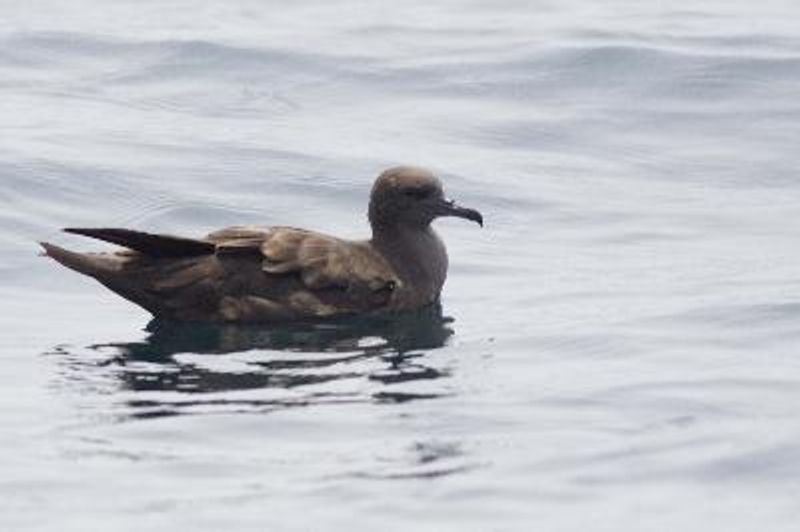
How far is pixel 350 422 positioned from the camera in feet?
34.6

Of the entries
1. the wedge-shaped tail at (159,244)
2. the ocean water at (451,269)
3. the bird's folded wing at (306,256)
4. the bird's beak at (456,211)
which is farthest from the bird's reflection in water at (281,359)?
the bird's beak at (456,211)

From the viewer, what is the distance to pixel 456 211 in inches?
524

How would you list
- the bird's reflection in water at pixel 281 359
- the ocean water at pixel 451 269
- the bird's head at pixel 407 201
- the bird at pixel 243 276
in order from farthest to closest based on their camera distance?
1. the bird's head at pixel 407 201
2. the bird at pixel 243 276
3. the bird's reflection in water at pixel 281 359
4. the ocean water at pixel 451 269

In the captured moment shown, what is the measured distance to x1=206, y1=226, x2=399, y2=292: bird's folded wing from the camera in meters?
12.7

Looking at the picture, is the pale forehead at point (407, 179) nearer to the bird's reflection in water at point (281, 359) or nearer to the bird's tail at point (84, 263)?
the bird's reflection in water at point (281, 359)

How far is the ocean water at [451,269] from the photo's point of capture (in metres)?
9.67

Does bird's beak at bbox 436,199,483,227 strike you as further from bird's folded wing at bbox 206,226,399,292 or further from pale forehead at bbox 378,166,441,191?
bird's folded wing at bbox 206,226,399,292

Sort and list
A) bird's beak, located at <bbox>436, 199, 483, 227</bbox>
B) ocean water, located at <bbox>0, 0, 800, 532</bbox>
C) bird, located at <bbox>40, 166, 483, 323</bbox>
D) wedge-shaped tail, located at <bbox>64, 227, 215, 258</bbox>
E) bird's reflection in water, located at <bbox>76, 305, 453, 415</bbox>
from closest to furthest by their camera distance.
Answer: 1. ocean water, located at <bbox>0, 0, 800, 532</bbox>
2. bird's reflection in water, located at <bbox>76, 305, 453, 415</bbox>
3. wedge-shaped tail, located at <bbox>64, 227, 215, 258</bbox>
4. bird, located at <bbox>40, 166, 483, 323</bbox>
5. bird's beak, located at <bbox>436, 199, 483, 227</bbox>

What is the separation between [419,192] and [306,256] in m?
0.94

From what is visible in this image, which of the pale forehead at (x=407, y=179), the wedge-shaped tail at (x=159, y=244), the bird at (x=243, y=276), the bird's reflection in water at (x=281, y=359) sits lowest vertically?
the bird's reflection in water at (x=281, y=359)

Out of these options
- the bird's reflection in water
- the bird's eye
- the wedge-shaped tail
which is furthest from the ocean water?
the bird's eye

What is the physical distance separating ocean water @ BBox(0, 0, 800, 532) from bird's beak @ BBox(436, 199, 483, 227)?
43cm

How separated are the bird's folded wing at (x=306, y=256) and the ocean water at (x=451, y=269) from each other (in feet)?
0.73

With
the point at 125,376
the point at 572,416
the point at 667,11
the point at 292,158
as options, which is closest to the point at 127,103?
the point at 292,158
